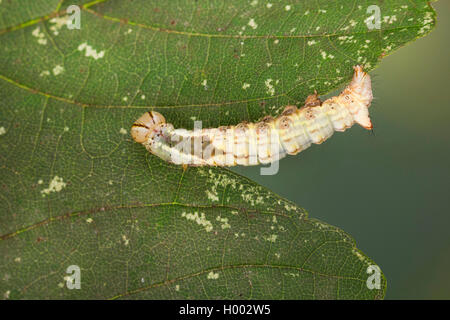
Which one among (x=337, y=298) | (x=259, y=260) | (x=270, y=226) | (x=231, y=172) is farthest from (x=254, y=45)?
(x=337, y=298)

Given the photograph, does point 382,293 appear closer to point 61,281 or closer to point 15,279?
point 61,281

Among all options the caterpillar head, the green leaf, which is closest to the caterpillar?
the caterpillar head

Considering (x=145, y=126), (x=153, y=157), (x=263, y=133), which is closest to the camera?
(x=145, y=126)

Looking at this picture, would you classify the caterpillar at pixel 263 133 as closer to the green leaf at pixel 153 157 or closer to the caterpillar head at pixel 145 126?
the caterpillar head at pixel 145 126

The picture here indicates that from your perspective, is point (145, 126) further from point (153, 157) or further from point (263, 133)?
point (263, 133)

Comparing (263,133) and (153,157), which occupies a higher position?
(263,133)

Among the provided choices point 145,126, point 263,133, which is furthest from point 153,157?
point 263,133

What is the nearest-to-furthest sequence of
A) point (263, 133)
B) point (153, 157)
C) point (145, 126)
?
1. point (145, 126)
2. point (153, 157)
3. point (263, 133)
